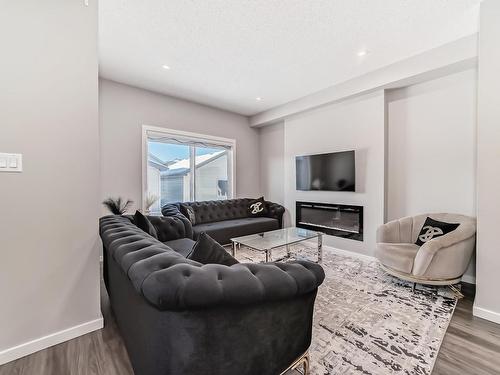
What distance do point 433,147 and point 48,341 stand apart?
15.0 feet

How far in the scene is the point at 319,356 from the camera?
5.14ft

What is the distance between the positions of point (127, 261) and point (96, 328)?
1.20m

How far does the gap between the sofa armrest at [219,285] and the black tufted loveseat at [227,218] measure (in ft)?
7.99

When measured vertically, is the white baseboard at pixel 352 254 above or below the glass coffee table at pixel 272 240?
below

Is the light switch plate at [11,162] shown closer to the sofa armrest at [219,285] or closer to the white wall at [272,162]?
the sofa armrest at [219,285]

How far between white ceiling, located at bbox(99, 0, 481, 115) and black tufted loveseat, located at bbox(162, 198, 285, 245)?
2.23 m

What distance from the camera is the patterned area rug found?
1.50 m

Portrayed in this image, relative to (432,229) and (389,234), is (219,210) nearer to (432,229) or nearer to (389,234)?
(389,234)

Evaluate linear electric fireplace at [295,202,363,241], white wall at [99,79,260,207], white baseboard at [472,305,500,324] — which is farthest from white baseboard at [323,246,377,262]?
white wall at [99,79,260,207]

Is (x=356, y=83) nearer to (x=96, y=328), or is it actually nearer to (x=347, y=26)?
(x=347, y=26)

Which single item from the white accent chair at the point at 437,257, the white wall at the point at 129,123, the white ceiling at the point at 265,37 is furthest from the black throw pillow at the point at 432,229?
the white wall at the point at 129,123

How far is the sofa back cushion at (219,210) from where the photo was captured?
14.2 ft

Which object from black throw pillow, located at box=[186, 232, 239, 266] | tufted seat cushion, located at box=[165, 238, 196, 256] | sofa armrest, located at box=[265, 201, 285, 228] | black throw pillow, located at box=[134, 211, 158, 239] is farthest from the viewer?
sofa armrest, located at box=[265, 201, 285, 228]

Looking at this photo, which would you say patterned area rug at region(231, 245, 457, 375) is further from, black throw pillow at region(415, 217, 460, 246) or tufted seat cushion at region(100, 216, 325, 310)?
tufted seat cushion at region(100, 216, 325, 310)
